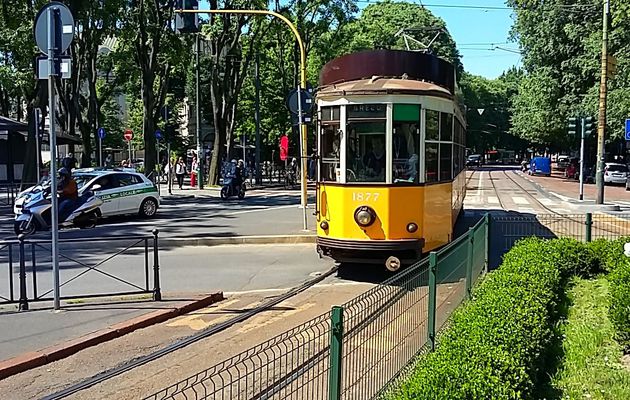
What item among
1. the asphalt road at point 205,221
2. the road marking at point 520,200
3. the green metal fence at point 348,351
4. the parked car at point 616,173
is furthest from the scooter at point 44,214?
the parked car at point 616,173

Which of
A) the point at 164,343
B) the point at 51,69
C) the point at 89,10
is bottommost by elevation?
the point at 164,343

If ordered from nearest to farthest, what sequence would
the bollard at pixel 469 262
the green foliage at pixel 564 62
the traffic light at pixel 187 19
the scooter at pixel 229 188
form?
the bollard at pixel 469 262
the traffic light at pixel 187 19
the scooter at pixel 229 188
the green foliage at pixel 564 62

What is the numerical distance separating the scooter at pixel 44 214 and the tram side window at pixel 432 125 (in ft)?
36.5

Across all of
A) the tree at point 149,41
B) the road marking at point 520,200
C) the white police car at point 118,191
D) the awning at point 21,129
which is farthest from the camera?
the awning at point 21,129

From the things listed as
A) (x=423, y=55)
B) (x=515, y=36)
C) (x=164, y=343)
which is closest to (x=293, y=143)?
(x=515, y=36)

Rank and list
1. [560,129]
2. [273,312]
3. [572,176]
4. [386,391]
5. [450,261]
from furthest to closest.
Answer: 1. [572,176]
2. [560,129]
3. [273,312]
4. [450,261]
5. [386,391]

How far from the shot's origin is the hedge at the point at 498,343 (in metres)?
4.54

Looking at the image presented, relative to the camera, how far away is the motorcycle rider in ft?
59.1

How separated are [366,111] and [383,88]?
1.44 feet

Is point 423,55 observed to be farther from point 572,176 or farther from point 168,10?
point 572,176

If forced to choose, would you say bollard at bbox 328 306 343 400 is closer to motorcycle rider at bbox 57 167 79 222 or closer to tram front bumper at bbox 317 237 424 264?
tram front bumper at bbox 317 237 424 264

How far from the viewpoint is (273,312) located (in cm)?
930

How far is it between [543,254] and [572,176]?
179 feet

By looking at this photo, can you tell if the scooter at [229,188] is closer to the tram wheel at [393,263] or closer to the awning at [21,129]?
the awning at [21,129]
